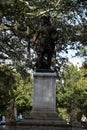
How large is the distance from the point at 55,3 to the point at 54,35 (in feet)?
5.91

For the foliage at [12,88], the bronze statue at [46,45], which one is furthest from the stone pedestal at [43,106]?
the foliage at [12,88]

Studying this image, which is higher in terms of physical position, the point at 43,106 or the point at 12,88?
the point at 12,88

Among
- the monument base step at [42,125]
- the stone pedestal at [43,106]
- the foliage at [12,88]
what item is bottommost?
the monument base step at [42,125]

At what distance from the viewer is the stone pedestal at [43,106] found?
16281 mm

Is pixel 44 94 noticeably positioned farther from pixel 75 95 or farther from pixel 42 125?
pixel 75 95

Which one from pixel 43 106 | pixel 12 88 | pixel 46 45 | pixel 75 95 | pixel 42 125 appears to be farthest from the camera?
pixel 75 95

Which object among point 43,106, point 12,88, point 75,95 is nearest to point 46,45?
point 43,106

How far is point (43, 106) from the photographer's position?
55.8ft

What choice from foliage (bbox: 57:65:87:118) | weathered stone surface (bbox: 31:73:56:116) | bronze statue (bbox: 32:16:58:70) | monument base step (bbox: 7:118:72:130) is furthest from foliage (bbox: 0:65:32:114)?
monument base step (bbox: 7:118:72:130)

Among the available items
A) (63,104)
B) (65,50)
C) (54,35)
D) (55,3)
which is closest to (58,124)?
(54,35)

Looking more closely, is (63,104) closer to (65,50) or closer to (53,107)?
(65,50)

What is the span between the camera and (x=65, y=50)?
26.1m

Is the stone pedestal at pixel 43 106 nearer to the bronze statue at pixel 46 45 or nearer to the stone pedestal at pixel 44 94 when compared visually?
the stone pedestal at pixel 44 94

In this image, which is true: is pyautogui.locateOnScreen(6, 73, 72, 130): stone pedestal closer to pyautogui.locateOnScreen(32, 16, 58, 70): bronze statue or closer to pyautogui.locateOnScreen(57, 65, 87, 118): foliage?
pyautogui.locateOnScreen(32, 16, 58, 70): bronze statue
